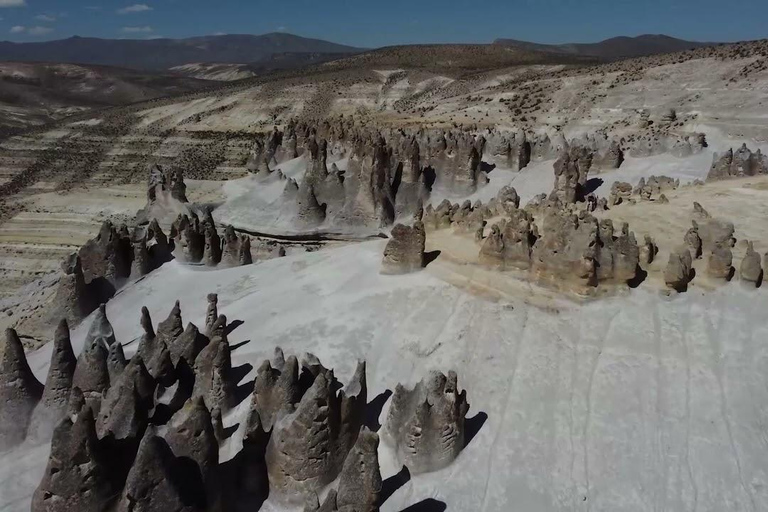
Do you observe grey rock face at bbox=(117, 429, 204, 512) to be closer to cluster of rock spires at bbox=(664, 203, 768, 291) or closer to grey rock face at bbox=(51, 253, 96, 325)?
cluster of rock spires at bbox=(664, 203, 768, 291)

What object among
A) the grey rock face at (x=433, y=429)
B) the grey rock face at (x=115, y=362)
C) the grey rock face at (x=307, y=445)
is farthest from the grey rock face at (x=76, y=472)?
the grey rock face at (x=433, y=429)

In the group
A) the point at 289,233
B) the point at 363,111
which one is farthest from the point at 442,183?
the point at 363,111

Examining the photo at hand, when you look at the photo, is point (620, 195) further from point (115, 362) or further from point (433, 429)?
point (115, 362)

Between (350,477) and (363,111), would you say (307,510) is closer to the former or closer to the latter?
(350,477)

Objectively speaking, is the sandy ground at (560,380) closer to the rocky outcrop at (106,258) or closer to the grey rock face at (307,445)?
the grey rock face at (307,445)

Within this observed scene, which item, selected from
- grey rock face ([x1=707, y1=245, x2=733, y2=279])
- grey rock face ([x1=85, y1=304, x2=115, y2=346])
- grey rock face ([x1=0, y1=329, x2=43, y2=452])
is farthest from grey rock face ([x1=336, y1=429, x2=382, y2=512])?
grey rock face ([x1=707, y1=245, x2=733, y2=279])

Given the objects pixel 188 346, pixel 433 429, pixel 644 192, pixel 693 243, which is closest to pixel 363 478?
pixel 433 429

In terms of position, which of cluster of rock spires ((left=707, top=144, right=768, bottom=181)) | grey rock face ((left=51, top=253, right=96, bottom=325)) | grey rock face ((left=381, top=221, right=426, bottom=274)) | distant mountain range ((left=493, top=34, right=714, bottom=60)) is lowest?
grey rock face ((left=51, top=253, right=96, bottom=325))
